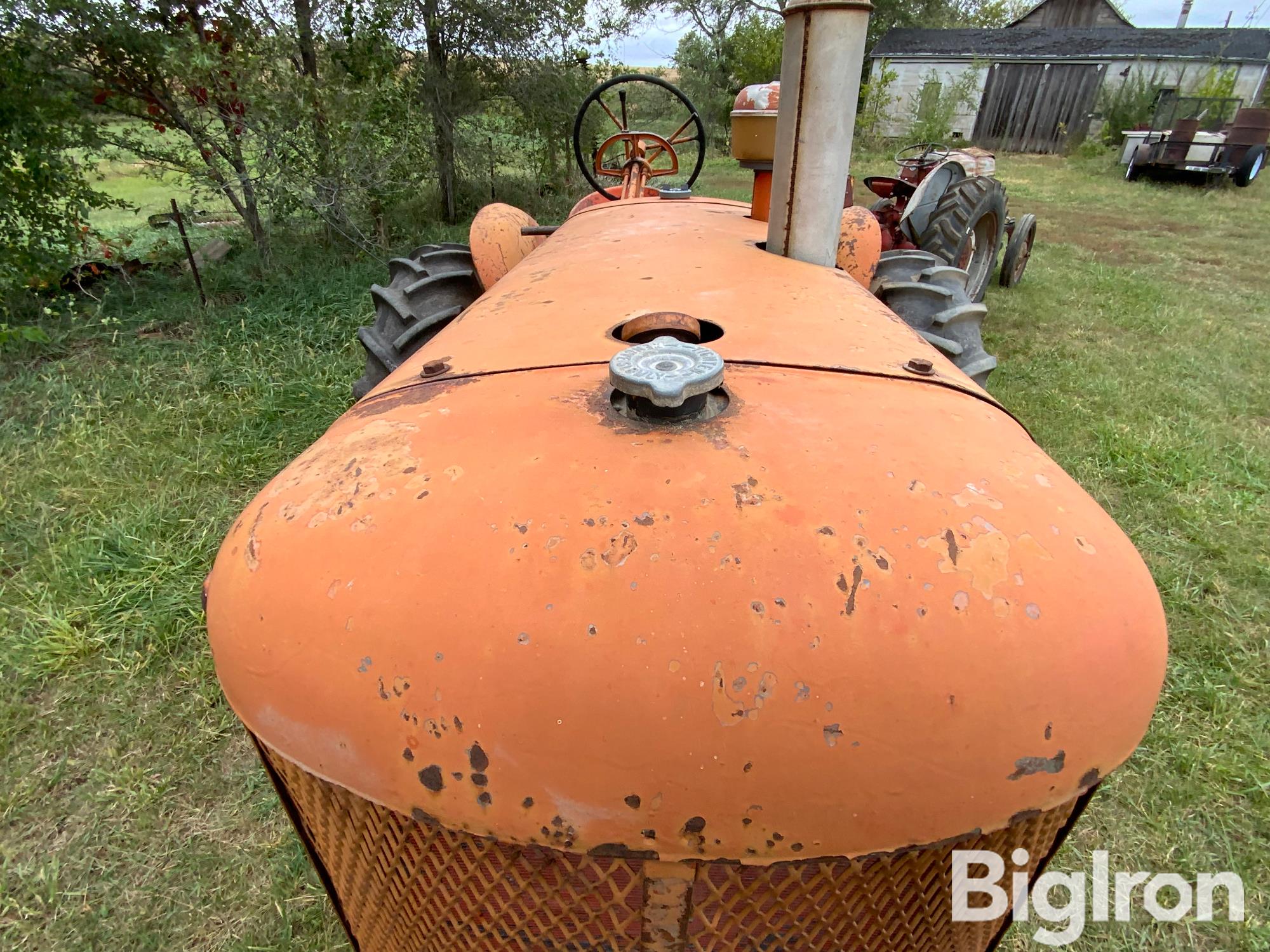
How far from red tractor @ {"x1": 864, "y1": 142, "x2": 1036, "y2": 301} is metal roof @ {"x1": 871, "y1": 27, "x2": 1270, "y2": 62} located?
1637cm

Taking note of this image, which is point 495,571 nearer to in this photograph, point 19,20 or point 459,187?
point 19,20

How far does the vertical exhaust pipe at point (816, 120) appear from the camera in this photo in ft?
5.26

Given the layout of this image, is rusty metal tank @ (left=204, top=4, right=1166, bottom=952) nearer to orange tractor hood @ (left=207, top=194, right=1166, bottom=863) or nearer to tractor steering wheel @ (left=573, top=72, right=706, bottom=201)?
orange tractor hood @ (left=207, top=194, right=1166, bottom=863)

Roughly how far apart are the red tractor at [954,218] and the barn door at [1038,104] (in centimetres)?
1472

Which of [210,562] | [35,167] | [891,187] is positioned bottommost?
[210,562]

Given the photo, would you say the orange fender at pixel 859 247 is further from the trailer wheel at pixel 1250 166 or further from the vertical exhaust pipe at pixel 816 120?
the trailer wheel at pixel 1250 166

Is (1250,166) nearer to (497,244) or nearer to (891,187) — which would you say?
(891,187)

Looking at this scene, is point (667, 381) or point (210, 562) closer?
point (667, 381)

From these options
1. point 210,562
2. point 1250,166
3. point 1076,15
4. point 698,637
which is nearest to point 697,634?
point 698,637

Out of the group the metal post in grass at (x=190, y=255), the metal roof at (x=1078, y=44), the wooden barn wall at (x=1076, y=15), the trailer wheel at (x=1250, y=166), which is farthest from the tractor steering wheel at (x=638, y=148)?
the wooden barn wall at (x=1076, y=15)

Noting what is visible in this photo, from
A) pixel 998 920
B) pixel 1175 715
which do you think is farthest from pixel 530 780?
pixel 1175 715

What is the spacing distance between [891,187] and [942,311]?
176 inches

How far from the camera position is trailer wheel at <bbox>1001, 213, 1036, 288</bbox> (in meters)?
6.16

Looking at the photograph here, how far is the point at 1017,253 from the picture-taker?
619 cm
